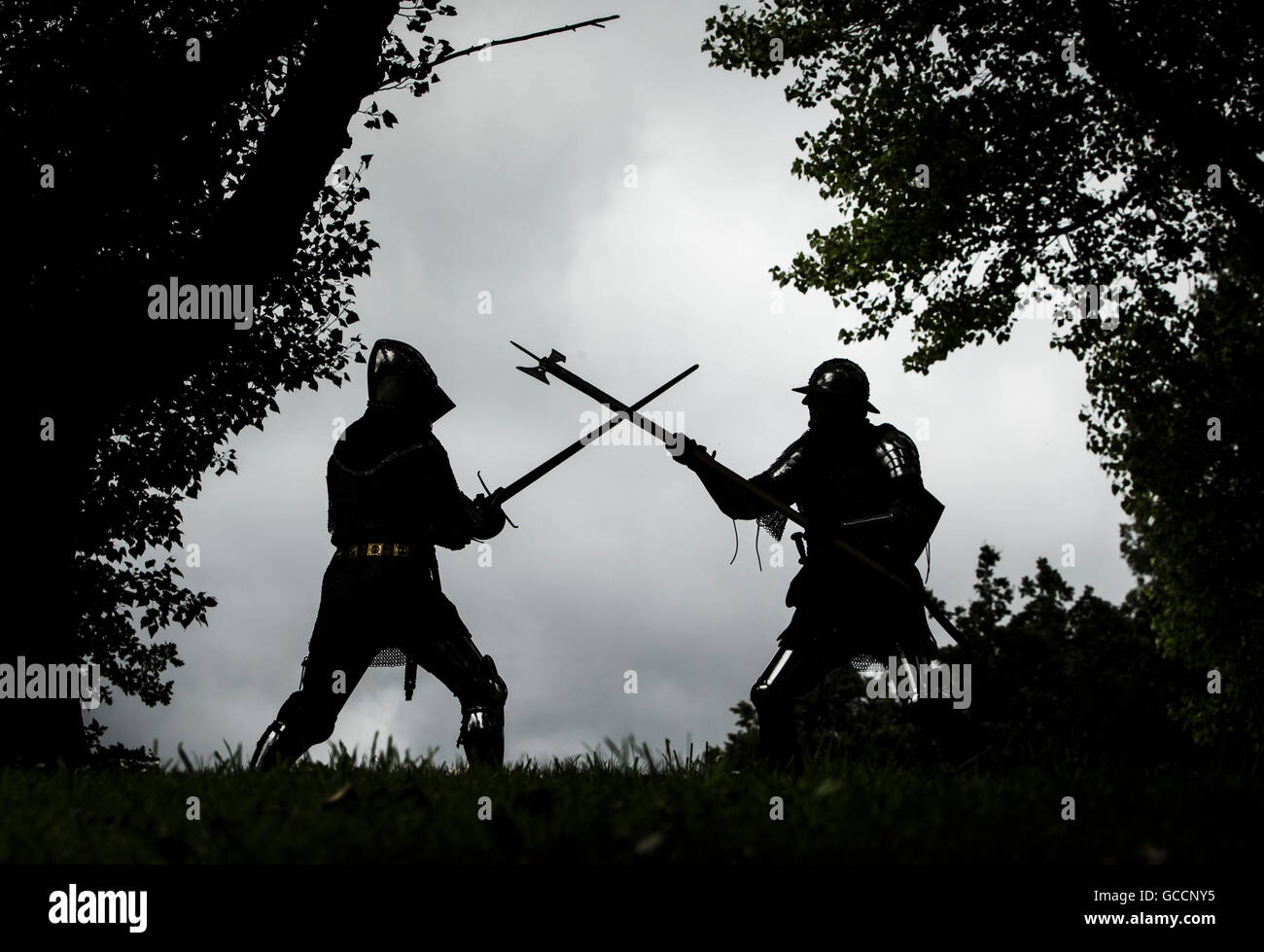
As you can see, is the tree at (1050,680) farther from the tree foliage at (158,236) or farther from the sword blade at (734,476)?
the sword blade at (734,476)

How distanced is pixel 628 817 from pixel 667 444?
4.16 metres

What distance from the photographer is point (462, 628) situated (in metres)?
6.83

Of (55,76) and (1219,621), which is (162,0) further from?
(1219,621)

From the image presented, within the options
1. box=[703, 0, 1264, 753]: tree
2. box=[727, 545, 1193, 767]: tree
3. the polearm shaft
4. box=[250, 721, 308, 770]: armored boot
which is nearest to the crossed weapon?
the polearm shaft

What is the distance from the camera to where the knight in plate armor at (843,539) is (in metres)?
6.62

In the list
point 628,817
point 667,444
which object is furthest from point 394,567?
point 628,817

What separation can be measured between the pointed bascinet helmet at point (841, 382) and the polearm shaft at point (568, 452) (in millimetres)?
1165

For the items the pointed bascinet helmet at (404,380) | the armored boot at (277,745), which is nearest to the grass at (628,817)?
the armored boot at (277,745)

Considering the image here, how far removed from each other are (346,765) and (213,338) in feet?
11.6

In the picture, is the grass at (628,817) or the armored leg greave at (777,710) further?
the armored leg greave at (777,710)

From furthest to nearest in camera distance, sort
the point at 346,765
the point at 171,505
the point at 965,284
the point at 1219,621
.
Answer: the point at 1219,621, the point at 965,284, the point at 171,505, the point at 346,765

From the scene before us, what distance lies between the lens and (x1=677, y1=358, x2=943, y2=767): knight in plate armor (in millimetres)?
6617

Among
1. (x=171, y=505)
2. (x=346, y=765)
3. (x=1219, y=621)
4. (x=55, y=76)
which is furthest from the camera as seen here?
(x=1219, y=621)
